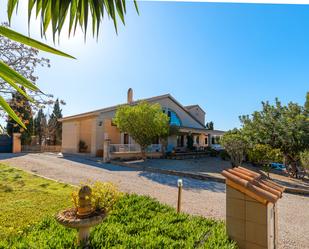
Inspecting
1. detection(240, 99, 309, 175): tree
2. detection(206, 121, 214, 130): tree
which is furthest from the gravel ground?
detection(206, 121, 214, 130): tree

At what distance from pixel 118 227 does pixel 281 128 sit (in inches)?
560

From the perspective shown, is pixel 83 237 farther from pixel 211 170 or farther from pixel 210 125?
pixel 210 125

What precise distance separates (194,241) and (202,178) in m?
9.43

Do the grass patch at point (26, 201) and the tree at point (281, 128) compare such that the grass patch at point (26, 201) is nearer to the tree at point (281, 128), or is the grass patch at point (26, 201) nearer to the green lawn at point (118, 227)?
the green lawn at point (118, 227)

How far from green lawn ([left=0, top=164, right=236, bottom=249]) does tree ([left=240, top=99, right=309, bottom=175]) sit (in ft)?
38.5

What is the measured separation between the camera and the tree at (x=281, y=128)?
1413 centimetres

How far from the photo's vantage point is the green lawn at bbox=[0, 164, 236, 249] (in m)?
4.09

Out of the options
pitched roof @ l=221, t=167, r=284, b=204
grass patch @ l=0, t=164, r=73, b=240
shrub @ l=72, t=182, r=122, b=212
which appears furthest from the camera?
grass patch @ l=0, t=164, r=73, b=240

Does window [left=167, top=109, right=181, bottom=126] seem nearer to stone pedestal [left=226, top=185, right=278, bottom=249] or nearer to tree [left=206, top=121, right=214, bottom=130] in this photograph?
stone pedestal [left=226, top=185, right=278, bottom=249]

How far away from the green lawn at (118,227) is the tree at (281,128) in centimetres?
1174

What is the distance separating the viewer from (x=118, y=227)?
4930 mm

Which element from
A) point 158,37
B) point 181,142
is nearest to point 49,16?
point 158,37

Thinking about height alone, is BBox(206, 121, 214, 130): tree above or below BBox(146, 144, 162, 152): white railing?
above

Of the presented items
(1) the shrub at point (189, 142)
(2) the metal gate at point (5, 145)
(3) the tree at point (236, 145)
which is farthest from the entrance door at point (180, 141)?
(2) the metal gate at point (5, 145)
